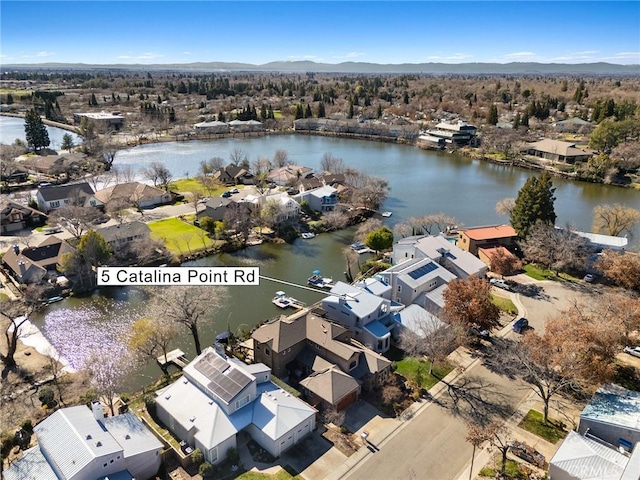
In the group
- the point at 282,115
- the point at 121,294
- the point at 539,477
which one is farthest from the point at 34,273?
the point at 282,115

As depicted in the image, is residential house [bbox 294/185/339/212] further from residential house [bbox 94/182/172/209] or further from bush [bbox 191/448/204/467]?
bush [bbox 191/448/204/467]

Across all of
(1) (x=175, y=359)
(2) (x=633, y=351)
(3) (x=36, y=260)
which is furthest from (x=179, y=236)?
(2) (x=633, y=351)

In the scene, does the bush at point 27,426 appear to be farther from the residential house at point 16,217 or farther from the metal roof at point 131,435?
the residential house at point 16,217

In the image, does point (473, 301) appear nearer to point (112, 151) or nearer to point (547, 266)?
point (547, 266)

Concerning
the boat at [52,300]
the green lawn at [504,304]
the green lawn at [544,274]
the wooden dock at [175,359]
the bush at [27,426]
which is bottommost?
the wooden dock at [175,359]

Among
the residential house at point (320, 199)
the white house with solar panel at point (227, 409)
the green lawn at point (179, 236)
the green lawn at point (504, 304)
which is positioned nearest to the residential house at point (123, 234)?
the green lawn at point (179, 236)

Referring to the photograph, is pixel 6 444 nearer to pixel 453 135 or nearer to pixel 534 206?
pixel 534 206

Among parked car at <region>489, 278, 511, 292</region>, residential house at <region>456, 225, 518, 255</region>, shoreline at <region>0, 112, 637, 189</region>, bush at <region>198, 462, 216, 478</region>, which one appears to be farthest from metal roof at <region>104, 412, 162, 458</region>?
shoreline at <region>0, 112, 637, 189</region>
